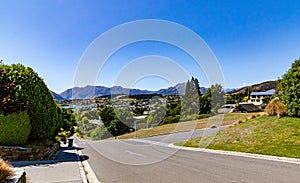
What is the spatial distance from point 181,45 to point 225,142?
7.80m

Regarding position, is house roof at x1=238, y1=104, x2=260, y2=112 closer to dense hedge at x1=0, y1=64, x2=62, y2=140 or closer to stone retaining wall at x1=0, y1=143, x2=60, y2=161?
dense hedge at x1=0, y1=64, x2=62, y2=140

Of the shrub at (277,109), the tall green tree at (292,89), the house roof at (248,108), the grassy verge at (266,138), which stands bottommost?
the grassy verge at (266,138)

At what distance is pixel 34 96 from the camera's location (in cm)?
1241

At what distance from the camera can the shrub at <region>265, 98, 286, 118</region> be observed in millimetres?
17500

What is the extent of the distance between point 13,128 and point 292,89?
54.8 feet

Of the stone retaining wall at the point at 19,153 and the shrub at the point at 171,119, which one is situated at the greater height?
the stone retaining wall at the point at 19,153

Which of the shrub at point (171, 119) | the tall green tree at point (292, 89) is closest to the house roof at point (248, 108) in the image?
the shrub at point (171, 119)

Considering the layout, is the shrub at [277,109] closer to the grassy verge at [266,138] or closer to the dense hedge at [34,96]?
the grassy verge at [266,138]

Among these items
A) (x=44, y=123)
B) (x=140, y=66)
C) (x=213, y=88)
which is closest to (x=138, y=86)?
(x=140, y=66)

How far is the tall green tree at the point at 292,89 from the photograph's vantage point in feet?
54.0

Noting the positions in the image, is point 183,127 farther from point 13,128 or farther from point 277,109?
point 13,128

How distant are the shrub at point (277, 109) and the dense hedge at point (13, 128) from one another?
15913mm

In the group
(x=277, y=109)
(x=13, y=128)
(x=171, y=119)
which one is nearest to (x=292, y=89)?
(x=277, y=109)

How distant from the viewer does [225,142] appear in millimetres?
16953
